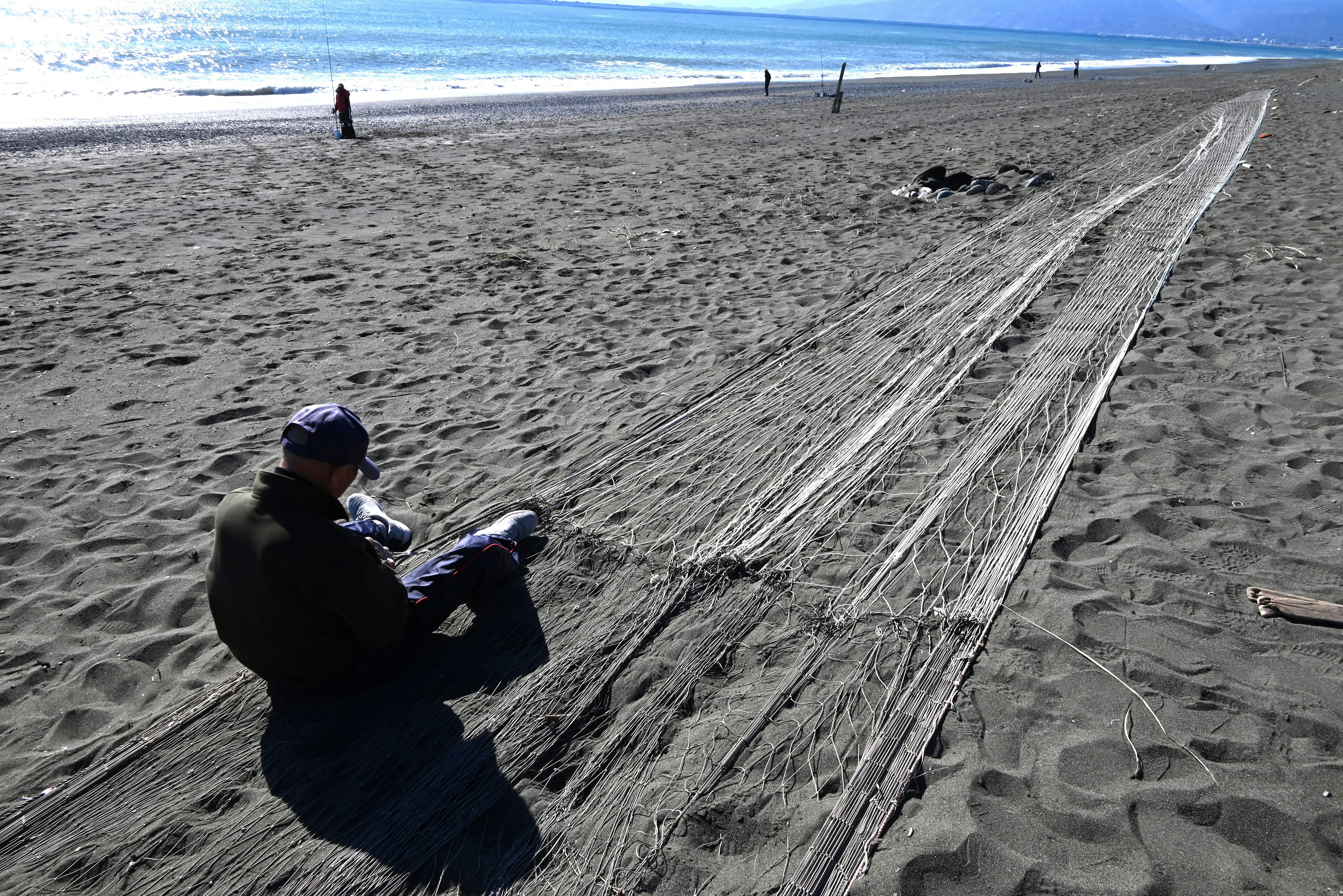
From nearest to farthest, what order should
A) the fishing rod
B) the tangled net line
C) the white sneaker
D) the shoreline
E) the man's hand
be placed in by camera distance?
the tangled net line, the man's hand, the white sneaker, the shoreline, the fishing rod

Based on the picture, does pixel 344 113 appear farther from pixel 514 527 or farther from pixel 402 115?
pixel 514 527

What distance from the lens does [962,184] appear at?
10.3 m

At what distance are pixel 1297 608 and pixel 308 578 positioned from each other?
360cm

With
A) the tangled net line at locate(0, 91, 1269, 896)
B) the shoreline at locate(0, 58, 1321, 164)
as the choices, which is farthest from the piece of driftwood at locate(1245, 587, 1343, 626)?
the shoreline at locate(0, 58, 1321, 164)

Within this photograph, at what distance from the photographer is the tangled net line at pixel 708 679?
2.28 m

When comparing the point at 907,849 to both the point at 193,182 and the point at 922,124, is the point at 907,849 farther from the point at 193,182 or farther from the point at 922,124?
the point at 922,124

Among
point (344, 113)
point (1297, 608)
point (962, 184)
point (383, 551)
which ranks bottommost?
point (1297, 608)

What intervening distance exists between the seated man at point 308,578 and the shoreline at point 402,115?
14.6 m

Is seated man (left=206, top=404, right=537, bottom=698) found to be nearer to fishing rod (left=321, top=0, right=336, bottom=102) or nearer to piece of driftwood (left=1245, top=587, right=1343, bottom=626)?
piece of driftwood (left=1245, top=587, right=1343, bottom=626)

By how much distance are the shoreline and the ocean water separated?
1.71 metres

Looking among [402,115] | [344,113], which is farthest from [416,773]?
[402,115]

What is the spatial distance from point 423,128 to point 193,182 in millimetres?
7204

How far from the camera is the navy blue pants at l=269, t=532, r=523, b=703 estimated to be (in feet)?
9.12

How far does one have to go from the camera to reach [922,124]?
18141 millimetres
